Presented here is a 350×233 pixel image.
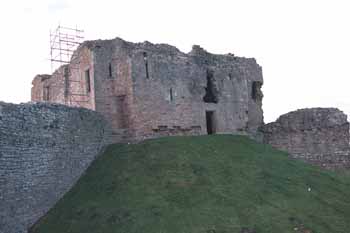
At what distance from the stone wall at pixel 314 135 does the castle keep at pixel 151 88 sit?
6.23 ft

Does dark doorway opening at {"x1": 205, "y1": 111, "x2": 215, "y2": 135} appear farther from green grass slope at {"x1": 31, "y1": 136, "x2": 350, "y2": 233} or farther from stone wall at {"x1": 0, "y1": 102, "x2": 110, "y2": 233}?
stone wall at {"x1": 0, "y1": 102, "x2": 110, "y2": 233}

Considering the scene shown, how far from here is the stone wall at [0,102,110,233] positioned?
1298 cm

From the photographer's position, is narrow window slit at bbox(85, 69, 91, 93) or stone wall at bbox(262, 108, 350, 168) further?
stone wall at bbox(262, 108, 350, 168)

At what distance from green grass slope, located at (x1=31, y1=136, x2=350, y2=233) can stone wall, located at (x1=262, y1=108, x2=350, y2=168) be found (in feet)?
17.2

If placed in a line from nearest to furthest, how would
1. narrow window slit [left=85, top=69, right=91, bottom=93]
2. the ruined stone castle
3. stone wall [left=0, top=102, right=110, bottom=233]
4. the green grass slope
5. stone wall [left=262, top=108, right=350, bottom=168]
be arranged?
stone wall [left=0, top=102, right=110, bottom=233], the green grass slope, the ruined stone castle, narrow window slit [left=85, top=69, right=91, bottom=93], stone wall [left=262, top=108, right=350, bottom=168]

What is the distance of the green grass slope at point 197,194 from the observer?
13492mm

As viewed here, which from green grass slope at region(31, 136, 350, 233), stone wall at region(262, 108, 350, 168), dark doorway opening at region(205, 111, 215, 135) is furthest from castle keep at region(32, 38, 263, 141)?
green grass slope at region(31, 136, 350, 233)

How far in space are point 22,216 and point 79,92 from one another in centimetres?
998

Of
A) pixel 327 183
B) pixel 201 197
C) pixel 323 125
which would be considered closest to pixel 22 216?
pixel 201 197

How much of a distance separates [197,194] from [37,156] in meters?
5.31

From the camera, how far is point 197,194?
49.9 ft

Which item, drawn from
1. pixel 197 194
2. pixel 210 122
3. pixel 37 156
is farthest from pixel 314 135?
pixel 37 156

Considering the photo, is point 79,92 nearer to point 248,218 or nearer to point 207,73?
point 207,73

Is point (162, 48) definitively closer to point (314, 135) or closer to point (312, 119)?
point (312, 119)
